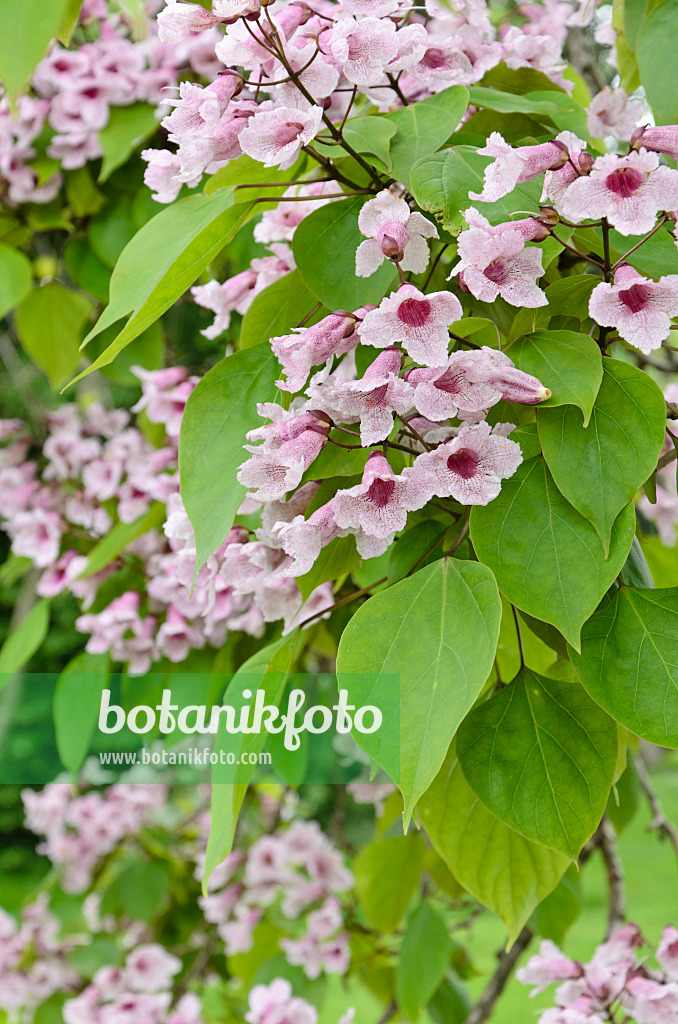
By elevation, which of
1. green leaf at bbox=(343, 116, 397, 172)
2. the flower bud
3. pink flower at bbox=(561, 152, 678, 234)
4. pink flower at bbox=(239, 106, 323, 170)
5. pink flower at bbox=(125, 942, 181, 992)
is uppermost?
pink flower at bbox=(239, 106, 323, 170)

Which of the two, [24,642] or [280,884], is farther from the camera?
[280,884]

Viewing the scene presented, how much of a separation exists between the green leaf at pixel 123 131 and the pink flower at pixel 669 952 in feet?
2.81

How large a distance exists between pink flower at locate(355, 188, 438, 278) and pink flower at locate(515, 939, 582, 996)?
64 cm

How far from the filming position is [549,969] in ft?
2.63

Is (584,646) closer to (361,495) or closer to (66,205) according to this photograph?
(361,495)

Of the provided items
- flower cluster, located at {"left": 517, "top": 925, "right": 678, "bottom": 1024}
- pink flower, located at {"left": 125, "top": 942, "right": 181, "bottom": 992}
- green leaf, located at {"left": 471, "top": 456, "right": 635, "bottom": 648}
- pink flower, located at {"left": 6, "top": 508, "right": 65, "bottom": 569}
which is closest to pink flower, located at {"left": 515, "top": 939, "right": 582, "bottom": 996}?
flower cluster, located at {"left": 517, "top": 925, "right": 678, "bottom": 1024}

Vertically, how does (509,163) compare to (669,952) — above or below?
above

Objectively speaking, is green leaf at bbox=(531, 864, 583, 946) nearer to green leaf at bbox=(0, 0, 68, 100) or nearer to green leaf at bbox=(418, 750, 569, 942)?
A: green leaf at bbox=(418, 750, 569, 942)

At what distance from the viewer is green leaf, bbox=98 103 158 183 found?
3.00 feet

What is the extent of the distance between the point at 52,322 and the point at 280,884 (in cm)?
96

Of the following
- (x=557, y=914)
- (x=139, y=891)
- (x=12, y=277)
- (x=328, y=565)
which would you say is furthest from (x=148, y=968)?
(x=328, y=565)

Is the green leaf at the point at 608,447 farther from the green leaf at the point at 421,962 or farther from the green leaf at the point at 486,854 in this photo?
the green leaf at the point at 421,962

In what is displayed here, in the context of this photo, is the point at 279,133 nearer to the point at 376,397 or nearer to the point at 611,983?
the point at 376,397

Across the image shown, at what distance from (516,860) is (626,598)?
19 centimetres
